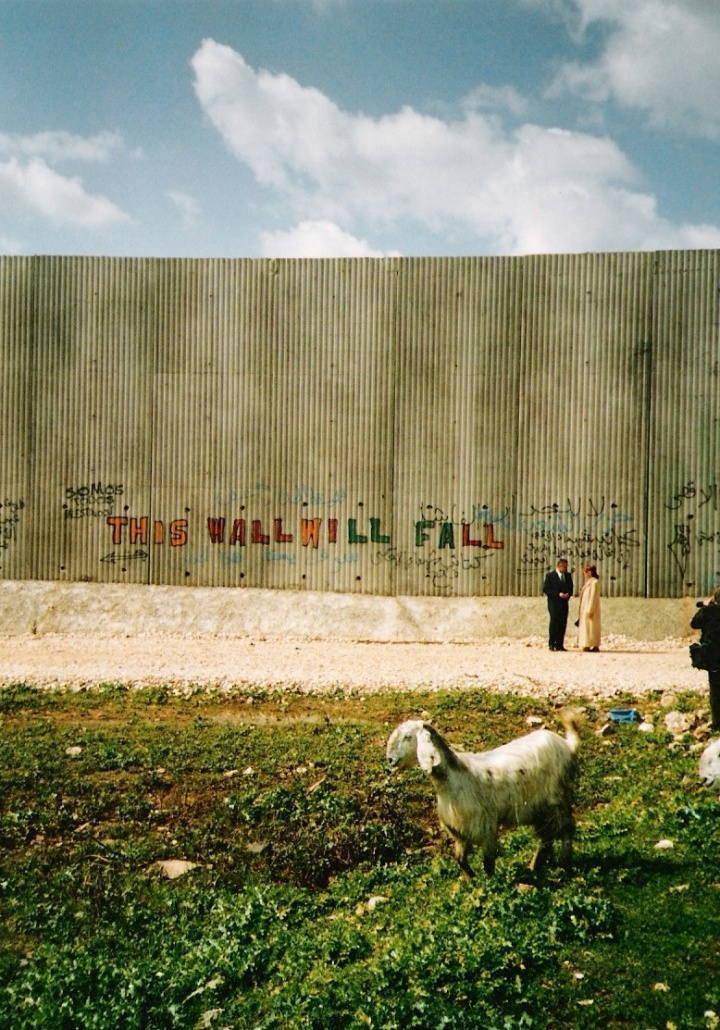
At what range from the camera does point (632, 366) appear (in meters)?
20.4

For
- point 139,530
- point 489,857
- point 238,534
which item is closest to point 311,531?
point 238,534

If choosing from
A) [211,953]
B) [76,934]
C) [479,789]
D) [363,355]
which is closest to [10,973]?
[76,934]

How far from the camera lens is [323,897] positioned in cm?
628

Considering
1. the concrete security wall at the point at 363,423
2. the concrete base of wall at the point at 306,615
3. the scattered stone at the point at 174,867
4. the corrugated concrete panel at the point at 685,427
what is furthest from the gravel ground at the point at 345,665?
the scattered stone at the point at 174,867

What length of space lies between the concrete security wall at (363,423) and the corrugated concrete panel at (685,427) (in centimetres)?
5

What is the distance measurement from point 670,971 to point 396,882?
2.24 metres

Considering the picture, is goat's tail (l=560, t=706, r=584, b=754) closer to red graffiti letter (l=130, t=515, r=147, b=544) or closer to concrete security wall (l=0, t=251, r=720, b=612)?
concrete security wall (l=0, t=251, r=720, b=612)

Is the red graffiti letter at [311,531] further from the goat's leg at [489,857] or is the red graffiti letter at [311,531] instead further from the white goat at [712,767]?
the goat's leg at [489,857]

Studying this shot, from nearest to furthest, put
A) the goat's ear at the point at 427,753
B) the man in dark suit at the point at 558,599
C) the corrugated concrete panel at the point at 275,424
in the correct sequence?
the goat's ear at the point at 427,753
the man in dark suit at the point at 558,599
the corrugated concrete panel at the point at 275,424

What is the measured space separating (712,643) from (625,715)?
78.7 inches

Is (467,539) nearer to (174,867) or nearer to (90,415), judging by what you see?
(90,415)

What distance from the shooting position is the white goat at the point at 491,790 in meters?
5.90

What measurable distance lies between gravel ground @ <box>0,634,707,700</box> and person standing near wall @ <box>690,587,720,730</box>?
2752 mm

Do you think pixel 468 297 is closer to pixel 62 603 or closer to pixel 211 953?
pixel 62 603
